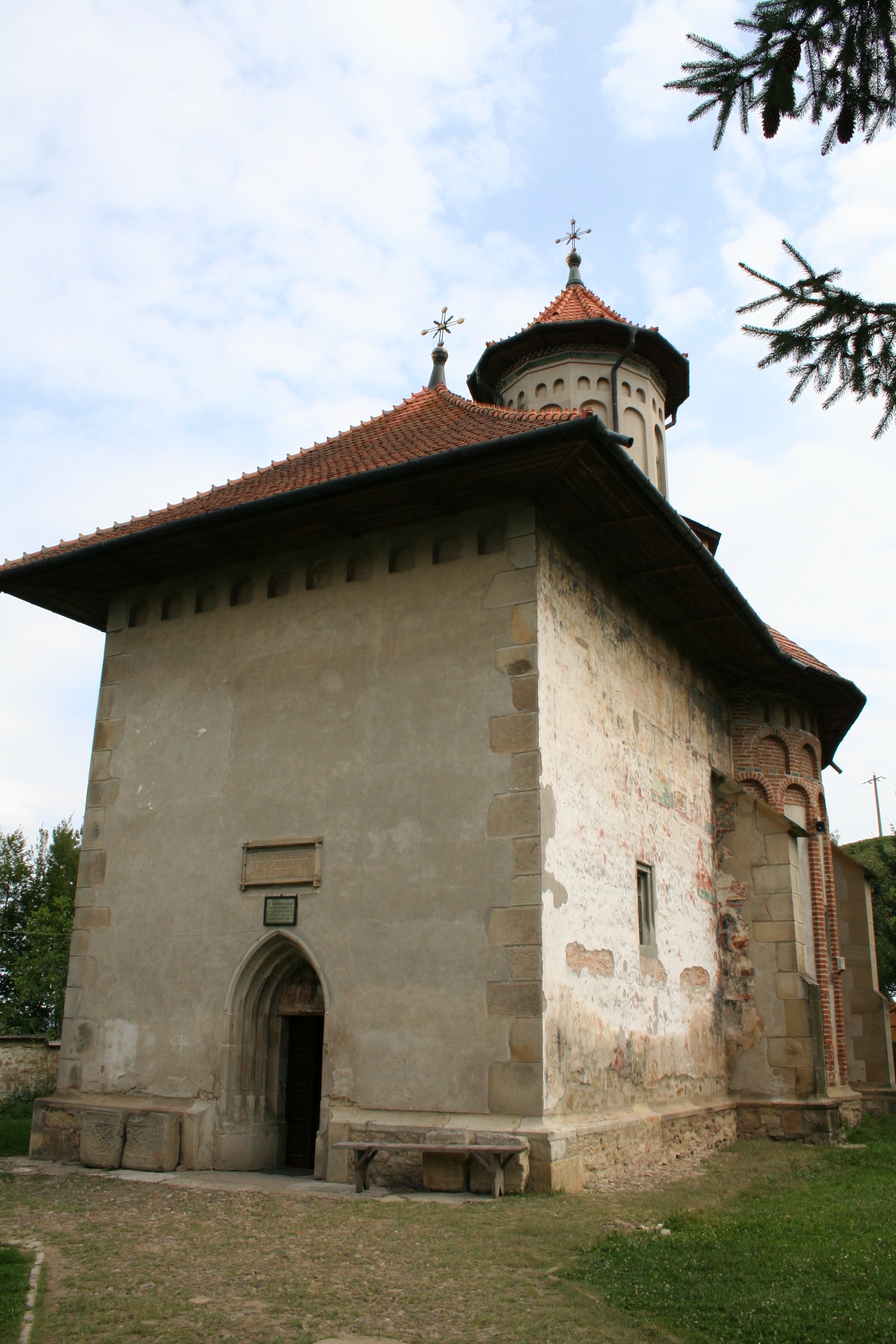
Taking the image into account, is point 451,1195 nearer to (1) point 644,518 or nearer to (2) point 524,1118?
(2) point 524,1118

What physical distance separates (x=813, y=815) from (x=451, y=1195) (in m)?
10.1

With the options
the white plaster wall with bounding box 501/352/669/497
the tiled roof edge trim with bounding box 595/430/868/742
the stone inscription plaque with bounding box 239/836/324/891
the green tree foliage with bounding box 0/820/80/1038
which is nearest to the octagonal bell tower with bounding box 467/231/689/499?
the white plaster wall with bounding box 501/352/669/497

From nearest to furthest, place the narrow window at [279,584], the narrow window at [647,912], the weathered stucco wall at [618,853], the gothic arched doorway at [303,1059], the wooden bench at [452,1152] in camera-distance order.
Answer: the wooden bench at [452,1152] → the weathered stucco wall at [618,853] → the gothic arched doorway at [303,1059] → the narrow window at [279,584] → the narrow window at [647,912]

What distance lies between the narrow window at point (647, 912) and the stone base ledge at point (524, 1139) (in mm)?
1819

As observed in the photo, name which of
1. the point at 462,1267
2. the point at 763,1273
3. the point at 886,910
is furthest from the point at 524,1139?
the point at 886,910

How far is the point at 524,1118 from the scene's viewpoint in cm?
857

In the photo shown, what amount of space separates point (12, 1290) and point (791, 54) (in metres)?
6.72

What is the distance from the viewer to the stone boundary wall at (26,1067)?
52.3ft

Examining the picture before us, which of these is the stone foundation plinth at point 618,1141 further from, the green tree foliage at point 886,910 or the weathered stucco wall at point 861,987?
the green tree foliage at point 886,910

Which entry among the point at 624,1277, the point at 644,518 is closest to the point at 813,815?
the point at 644,518

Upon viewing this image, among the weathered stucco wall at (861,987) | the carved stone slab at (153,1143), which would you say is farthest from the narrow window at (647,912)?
the weathered stucco wall at (861,987)

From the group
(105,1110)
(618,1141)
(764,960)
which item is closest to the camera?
(618,1141)

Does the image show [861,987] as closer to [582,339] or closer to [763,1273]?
[582,339]

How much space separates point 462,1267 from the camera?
589cm
